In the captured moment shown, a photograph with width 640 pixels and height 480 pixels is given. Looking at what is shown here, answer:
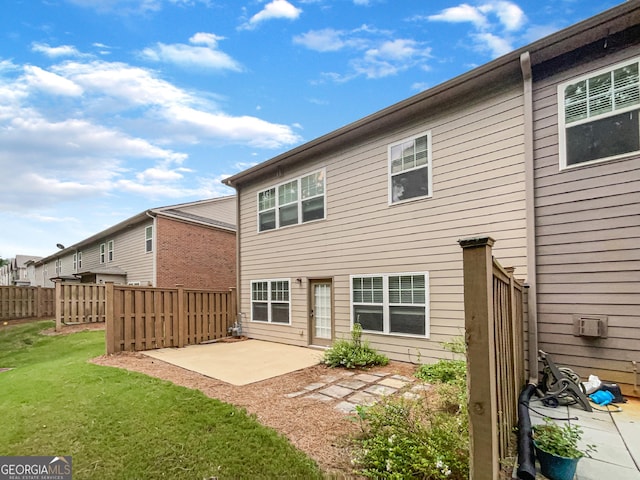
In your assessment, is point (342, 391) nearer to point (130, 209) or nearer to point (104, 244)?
point (104, 244)

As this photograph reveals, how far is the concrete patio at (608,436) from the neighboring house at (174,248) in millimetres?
14435

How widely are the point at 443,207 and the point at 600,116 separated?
2639mm

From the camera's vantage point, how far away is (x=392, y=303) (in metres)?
7.17

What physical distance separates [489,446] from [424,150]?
19.8ft

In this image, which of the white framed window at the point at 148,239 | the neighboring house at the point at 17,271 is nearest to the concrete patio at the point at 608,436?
the white framed window at the point at 148,239

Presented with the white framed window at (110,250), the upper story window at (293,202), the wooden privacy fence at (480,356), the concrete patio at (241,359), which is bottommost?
the concrete patio at (241,359)

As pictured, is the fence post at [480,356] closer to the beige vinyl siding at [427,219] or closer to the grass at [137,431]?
the grass at [137,431]

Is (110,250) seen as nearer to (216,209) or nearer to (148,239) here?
(148,239)

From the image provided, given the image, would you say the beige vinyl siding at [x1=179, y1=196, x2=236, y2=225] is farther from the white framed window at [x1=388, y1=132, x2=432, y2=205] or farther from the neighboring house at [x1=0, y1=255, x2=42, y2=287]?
the neighboring house at [x1=0, y1=255, x2=42, y2=287]

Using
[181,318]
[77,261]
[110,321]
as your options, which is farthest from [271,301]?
[77,261]

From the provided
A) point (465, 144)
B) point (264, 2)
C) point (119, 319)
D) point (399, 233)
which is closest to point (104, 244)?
point (119, 319)

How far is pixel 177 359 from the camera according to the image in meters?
7.34

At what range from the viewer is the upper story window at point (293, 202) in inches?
356

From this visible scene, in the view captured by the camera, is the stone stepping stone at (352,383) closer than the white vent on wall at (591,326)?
No
